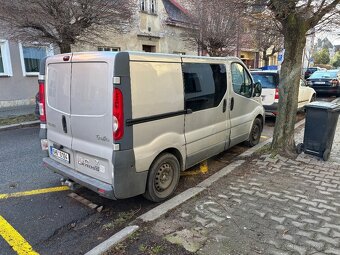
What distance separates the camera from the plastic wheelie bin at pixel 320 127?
514cm

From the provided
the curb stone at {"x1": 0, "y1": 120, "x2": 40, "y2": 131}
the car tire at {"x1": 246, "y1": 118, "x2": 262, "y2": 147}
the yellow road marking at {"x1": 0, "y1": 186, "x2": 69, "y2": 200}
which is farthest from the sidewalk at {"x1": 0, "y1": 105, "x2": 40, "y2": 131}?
the car tire at {"x1": 246, "y1": 118, "x2": 262, "y2": 147}

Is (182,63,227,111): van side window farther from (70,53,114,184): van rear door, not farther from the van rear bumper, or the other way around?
the van rear bumper

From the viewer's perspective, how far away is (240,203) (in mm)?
3699

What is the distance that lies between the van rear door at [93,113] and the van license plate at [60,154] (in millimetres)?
251

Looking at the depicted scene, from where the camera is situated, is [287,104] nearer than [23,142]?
Yes

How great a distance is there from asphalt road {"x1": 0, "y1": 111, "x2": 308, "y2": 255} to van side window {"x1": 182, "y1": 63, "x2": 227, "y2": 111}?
50.1 inches

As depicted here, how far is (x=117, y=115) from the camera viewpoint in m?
3.03

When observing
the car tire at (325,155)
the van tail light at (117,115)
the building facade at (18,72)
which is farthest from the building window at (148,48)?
the van tail light at (117,115)

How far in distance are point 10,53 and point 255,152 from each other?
1078 centimetres

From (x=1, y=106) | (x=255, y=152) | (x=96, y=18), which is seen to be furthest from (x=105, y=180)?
(x=1, y=106)

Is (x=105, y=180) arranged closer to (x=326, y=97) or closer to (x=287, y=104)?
(x=287, y=104)

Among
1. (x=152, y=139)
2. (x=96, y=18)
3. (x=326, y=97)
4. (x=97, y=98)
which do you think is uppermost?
(x=96, y=18)

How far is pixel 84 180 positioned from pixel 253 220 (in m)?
2.07

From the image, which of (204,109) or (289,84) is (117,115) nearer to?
(204,109)
